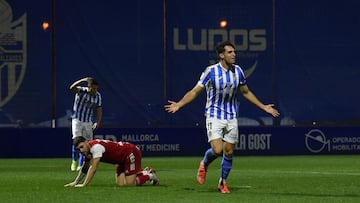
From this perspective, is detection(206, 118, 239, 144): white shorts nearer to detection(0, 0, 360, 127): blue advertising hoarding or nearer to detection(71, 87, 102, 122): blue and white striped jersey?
detection(71, 87, 102, 122): blue and white striped jersey

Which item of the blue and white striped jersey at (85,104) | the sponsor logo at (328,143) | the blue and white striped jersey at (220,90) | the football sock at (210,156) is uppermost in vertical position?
the blue and white striped jersey at (220,90)

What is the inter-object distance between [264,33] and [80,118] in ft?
57.5

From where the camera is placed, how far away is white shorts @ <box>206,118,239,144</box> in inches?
655

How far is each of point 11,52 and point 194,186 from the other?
22186 mm

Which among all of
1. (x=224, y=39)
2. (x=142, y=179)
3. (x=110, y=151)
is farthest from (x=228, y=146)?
(x=224, y=39)

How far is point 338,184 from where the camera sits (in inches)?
734

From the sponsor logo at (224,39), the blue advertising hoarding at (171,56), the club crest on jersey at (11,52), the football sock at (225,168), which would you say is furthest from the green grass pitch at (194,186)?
the sponsor logo at (224,39)

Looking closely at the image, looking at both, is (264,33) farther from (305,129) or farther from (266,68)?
(305,129)

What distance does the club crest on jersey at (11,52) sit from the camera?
3919cm

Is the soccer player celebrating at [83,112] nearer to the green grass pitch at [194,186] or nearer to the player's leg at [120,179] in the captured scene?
the green grass pitch at [194,186]

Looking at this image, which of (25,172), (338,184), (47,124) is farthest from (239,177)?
(47,124)

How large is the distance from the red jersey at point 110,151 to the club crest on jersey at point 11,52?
20.8 meters

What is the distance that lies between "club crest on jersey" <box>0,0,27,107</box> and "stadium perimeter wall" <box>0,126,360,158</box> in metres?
4.69

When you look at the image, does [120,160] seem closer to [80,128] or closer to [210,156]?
[210,156]
